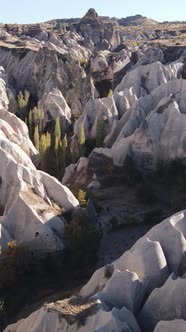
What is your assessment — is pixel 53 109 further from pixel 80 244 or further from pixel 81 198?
pixel 80 244

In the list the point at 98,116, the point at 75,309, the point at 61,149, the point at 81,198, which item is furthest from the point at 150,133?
the point at 75,309

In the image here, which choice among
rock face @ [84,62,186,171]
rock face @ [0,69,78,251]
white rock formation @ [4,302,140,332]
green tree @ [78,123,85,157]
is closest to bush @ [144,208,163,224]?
rock face @ [0,69,78,251]

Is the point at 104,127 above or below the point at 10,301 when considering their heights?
above

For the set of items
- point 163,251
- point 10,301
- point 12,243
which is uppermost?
point 163,251

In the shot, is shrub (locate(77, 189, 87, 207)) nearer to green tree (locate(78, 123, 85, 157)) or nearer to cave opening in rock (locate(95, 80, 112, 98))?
green tree (locate(78, 123, 85, 157))

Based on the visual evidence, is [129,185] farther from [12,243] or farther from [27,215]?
[12,243]

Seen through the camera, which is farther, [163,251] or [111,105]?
Answer: [111,105]

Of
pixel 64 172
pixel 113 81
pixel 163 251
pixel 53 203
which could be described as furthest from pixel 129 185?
pixel 113 81

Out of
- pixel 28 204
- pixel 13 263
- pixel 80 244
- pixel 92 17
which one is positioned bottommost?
pixel 13 263
